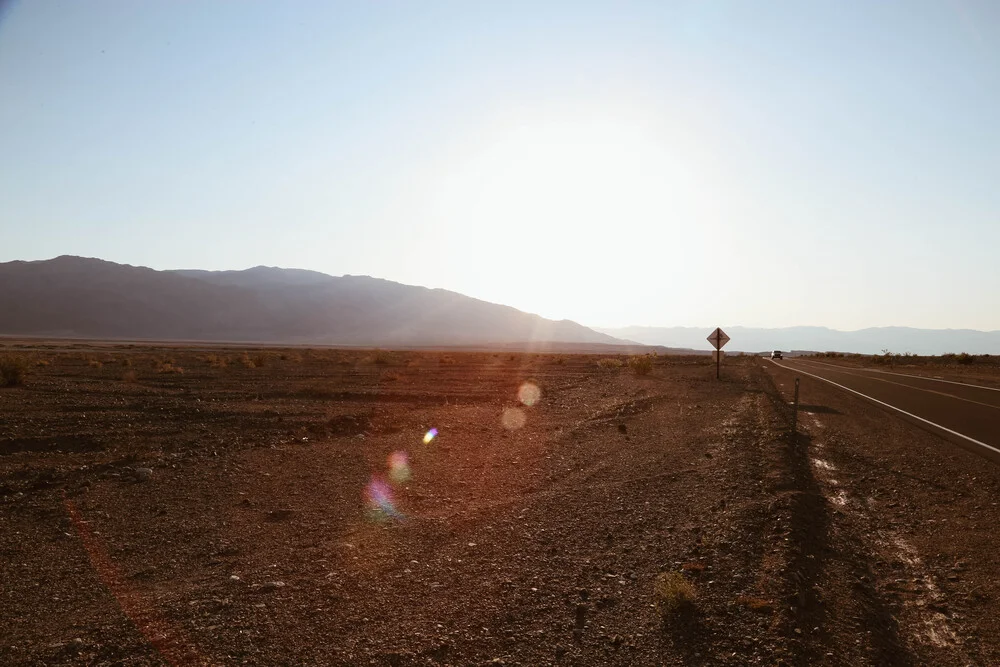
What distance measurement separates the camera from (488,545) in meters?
7.86

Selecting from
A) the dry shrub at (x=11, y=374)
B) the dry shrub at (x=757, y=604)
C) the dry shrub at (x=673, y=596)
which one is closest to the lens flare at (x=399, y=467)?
the dry shrub at (x=673, y=596)

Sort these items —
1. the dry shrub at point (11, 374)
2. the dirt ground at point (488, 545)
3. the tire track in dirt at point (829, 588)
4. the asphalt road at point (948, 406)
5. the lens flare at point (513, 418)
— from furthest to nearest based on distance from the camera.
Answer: the dry shrub at point (11, 374) < the lens flare at point (513, 418) < the asphalt road at point (948, 406) < the dirt ground at point (488, 545) < the tire track in dirt at point (829, 588)

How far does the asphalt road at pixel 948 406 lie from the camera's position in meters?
16.0

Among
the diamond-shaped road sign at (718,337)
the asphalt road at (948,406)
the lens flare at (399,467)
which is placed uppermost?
the diamond-shaped road sign at (718,337)

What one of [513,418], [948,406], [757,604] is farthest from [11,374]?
[948,406]

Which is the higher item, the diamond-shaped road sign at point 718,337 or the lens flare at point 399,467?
the diamond-shaped road sign at point 718,337

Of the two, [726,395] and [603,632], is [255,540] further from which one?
[726,395]

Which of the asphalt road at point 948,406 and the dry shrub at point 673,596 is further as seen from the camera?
the asphalt road at point 948,406

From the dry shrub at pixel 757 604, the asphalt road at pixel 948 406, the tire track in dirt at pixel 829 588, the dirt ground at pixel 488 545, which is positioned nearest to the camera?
the tire track in dirt at pixel 829 588

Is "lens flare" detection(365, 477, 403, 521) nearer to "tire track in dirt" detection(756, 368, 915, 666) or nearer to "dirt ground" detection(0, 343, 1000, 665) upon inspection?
"dirt ground" detection(0, 343, 1000, 665)

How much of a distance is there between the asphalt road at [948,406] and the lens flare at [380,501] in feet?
37.8

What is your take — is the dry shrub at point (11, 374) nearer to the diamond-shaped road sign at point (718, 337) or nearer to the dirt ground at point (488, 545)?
the dirt ground at point (488, 545)

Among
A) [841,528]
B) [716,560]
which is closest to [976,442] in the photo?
[841,528]

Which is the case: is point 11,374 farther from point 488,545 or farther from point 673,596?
point 673,596
